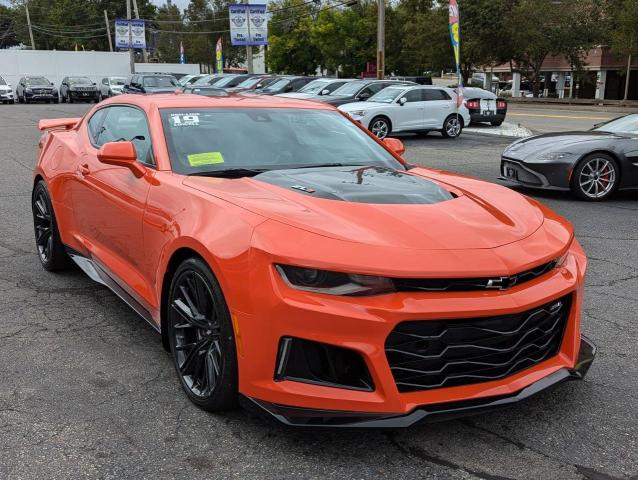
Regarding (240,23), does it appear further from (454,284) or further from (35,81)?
(454,284)

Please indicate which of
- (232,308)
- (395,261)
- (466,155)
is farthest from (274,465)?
(466,155)

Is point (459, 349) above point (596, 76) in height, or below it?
above

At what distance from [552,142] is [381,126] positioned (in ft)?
30.2

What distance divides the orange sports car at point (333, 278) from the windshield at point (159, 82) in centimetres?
2581

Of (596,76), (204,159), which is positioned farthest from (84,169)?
(596,76)

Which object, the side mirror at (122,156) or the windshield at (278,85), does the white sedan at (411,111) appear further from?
the side mirror at (122,156)

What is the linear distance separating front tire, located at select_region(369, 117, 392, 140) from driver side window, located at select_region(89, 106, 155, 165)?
43.4ft

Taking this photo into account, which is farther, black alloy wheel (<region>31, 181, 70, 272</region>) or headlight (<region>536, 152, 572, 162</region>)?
headlight (<region>536, 152, 572, 162</region>)

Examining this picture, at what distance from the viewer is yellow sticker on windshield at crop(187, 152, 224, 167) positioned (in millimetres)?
3721

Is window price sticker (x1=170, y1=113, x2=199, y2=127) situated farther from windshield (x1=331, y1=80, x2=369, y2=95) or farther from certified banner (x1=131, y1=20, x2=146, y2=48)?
certified banner (x1=131, y1=20, x2=146, y2=48)

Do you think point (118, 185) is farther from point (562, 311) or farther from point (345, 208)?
point (562, 311)

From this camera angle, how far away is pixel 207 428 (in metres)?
2.97

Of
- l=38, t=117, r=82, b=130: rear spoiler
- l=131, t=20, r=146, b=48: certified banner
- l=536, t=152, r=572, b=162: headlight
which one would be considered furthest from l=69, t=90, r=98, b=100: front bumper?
A: l=38, t=117, r=82, b=130: rear spoiler

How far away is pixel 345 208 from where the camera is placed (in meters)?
3.04
